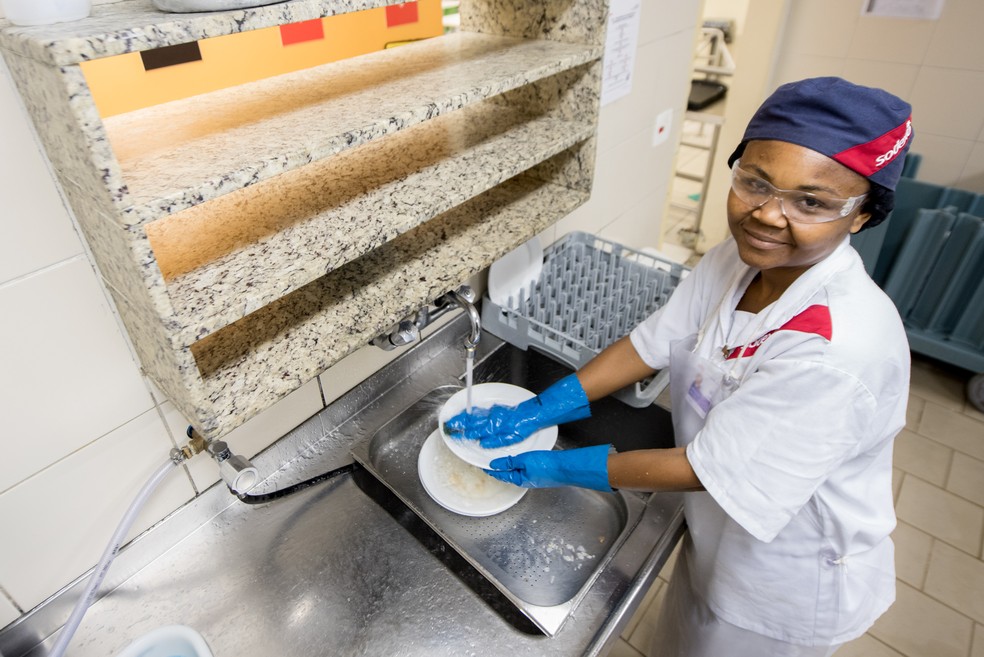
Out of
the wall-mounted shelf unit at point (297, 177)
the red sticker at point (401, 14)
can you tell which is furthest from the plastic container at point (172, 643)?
the red sticker at point (401, 14)

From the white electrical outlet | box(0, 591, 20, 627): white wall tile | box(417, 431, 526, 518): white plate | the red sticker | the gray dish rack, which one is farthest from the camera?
the red sticker

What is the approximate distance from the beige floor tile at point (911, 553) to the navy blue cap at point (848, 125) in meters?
1.81

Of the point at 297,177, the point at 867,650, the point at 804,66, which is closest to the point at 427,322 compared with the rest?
the point at 297,177

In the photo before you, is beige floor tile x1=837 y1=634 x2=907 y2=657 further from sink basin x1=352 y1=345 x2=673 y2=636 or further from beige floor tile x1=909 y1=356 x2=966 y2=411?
beige floor tile x1=909 y1=356 x2=966 y2=411

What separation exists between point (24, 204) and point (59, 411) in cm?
32

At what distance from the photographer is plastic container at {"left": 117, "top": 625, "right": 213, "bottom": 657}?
870 mm

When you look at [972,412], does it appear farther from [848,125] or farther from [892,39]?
[848,125]

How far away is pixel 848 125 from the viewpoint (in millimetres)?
795

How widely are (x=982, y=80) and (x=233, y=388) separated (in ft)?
11.0

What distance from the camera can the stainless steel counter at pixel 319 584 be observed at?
3.32ft

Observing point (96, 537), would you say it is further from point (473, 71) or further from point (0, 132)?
point (473, 71)

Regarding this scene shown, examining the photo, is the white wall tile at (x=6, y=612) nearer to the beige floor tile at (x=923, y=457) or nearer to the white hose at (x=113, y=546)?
the white hose at (x=113, y=546)

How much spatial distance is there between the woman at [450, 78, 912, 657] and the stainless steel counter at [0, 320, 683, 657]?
0.21 meters

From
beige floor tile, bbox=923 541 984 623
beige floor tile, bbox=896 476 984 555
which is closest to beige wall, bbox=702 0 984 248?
beige floor tile, bbox=896 476 984 555
